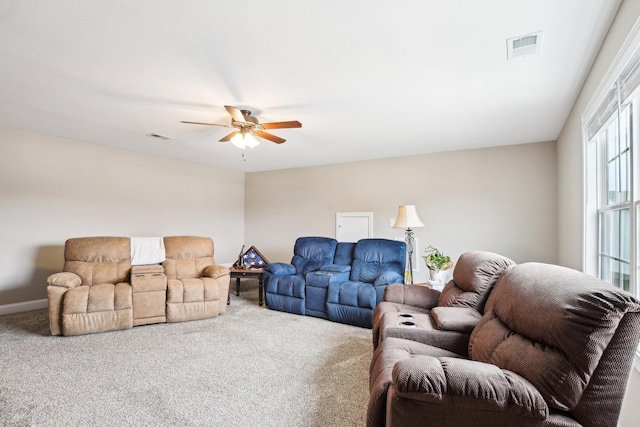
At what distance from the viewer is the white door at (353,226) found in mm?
5783

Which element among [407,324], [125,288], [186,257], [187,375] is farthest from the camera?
[186,257]

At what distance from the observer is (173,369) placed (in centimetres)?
259

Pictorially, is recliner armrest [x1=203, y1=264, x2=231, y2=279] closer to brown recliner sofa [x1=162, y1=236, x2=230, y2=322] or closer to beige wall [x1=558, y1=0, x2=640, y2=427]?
brown recliner sofa [x1=162, y1=236, x2=230, y2=322]

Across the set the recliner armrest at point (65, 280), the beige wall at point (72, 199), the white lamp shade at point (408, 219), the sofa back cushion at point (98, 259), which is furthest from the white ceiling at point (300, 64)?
the recliner armrest at point (65, 280)

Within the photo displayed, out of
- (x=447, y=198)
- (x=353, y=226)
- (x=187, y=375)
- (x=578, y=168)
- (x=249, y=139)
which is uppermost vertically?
(x=249, y=139)

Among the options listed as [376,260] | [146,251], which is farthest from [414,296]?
[146,251]

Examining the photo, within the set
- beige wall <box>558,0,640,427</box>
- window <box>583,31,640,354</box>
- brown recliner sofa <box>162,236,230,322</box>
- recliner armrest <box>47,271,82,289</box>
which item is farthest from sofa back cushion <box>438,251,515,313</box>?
recliner armrest <box>47,271,82,289</box>

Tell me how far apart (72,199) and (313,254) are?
366 centimetres

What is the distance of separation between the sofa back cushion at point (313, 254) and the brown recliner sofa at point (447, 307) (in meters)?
1.66

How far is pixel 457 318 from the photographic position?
6.98ft

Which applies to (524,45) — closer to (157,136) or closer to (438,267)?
(438,267)

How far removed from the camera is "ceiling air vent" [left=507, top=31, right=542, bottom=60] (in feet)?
6.63

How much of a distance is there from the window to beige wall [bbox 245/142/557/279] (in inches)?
76.3

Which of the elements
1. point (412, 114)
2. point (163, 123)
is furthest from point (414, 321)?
point (163, 123)
